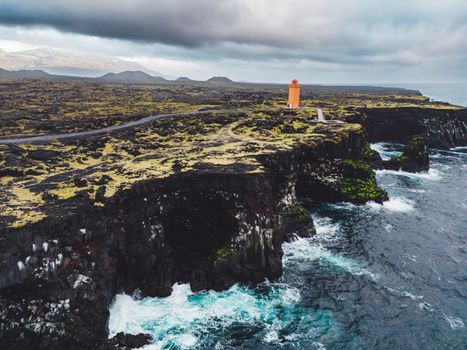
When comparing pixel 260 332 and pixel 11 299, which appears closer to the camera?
pixel 11 299

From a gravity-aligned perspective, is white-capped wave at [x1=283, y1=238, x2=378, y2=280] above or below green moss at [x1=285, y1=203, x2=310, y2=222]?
below

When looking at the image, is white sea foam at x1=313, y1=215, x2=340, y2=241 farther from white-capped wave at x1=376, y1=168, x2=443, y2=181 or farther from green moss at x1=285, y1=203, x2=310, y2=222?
white-capped wave at x1=376, y1=168, x2=443, y2=181

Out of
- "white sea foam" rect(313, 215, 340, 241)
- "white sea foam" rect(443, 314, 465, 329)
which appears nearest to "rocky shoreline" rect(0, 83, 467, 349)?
"white sea foam" rect(313, 215, 340, 241)

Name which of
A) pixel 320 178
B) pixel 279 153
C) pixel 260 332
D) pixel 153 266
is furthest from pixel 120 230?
pixel 320 178

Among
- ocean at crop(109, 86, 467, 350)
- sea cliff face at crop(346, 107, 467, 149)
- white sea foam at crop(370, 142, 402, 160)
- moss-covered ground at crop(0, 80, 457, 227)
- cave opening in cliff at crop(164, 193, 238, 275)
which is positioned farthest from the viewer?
sea cliff face at crop(346, 107, 467, 149)

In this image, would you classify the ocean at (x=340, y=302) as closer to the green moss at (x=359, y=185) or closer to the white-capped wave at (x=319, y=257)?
the white-capped wave at (x=319, y=257)

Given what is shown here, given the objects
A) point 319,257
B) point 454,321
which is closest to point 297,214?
point 319,257

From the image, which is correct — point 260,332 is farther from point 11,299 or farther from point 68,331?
point 11,299
